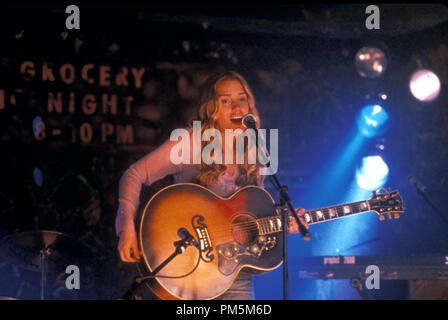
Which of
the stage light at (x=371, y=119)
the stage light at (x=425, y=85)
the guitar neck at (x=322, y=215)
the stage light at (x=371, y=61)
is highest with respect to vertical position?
the stage light at (x=371, y=61)

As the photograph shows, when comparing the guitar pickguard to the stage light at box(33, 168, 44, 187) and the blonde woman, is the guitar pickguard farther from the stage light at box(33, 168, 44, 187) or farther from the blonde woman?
the stage light at box(33, 168, 44, 187)

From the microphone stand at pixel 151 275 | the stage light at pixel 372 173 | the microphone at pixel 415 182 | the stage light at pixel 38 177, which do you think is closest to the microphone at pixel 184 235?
the microphone stand at pixel 151 275

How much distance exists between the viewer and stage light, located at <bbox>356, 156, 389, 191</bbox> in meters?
A: 5.43

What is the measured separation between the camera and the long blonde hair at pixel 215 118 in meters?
4.98

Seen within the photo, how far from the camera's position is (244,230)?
15.3ft

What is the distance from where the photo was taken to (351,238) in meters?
5.35

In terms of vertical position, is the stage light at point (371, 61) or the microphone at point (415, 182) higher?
the stage light at point (371, 61)

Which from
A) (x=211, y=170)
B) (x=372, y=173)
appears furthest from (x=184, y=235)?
(x=372, y=173)

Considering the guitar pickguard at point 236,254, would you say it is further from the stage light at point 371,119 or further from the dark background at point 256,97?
the stage light at point 371,119

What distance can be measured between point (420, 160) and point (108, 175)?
3.19 meters

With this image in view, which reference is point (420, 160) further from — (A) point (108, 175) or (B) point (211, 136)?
(A) point (108, 175)

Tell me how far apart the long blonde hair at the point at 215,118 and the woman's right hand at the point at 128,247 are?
0.79 m

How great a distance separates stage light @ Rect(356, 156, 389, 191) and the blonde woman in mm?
945
